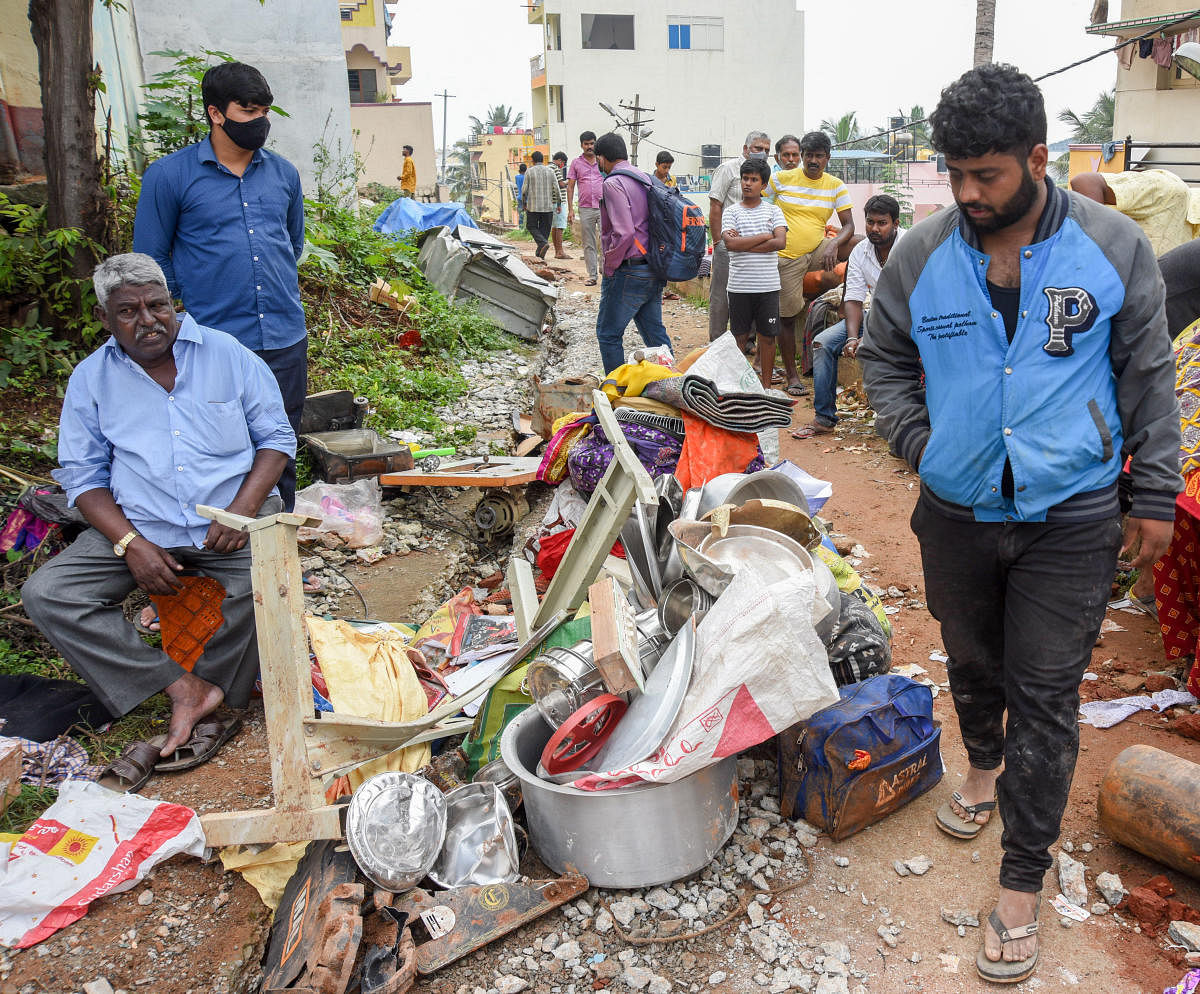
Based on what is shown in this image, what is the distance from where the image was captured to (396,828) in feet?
8.47

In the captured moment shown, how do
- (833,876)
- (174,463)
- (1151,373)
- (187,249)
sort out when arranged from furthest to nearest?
1. (187,249)
2. (174,463)
3. (833,876)
4. (1151,373)

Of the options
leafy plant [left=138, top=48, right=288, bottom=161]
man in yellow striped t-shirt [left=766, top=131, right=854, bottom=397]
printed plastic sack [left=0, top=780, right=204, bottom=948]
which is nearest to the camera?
printed plastic sack [left=0, top=780, right=204, bottom=948]

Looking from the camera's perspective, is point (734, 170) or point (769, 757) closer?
point (769, 757)

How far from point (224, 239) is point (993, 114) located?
3.27 metres

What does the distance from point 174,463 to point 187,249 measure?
127 cm

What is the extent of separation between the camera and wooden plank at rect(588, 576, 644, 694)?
8.72 feet

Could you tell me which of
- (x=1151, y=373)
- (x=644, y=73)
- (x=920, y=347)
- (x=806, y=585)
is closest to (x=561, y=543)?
(x=806, y=585)

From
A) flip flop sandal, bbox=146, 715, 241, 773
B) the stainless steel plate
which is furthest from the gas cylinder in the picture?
flip flop sandal, bbox=146, 715, 241, 773

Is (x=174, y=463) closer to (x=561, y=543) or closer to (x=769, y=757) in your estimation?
(x=561, y=543)

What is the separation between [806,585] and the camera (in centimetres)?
259

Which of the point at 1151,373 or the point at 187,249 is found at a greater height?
the point at 187,249

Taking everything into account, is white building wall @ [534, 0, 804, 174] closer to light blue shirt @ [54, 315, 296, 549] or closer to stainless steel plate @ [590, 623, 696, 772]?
light blue shirt @ [54, 315, 296, 549]

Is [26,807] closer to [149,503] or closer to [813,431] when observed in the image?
[149,503]

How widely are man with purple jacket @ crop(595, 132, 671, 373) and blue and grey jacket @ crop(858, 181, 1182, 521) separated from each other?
170 inches
